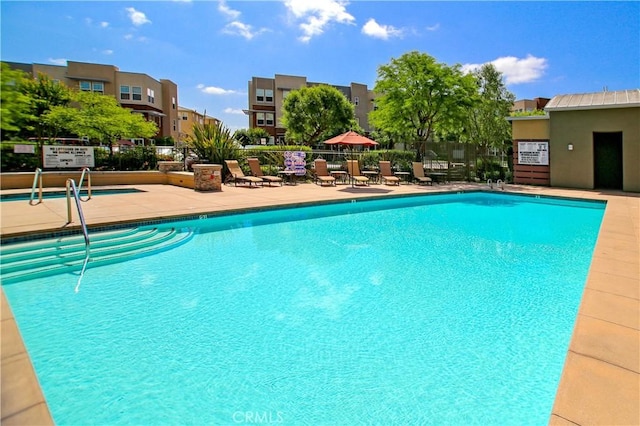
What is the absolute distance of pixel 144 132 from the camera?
18547 millimetres

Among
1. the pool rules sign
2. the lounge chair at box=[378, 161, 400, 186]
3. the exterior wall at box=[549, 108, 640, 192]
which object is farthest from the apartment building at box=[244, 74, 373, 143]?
the exterior wall at box=[549, 108, 640, 192]

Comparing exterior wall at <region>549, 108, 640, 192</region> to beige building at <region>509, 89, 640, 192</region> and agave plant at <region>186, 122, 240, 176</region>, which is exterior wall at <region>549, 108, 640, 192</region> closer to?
beige building at <region>509, 89, 640, 192</region>

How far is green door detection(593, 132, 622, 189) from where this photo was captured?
1516 cm

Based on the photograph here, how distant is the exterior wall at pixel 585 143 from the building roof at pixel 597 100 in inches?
11.2

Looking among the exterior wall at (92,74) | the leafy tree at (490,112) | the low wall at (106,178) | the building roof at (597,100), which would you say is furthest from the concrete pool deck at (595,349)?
the exterior wall at (92,74)

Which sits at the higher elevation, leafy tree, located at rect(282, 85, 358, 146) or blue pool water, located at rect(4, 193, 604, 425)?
leafy tree, located at rect(282, 85, 358, 146)

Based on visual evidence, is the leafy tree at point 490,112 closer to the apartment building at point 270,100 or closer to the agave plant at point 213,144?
the agave plant at point 213,144

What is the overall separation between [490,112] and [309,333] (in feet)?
71.1

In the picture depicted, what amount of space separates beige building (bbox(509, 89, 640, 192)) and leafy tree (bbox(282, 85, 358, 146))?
21466 mm

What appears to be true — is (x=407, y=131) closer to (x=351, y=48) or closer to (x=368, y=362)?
(x=351, y=48)

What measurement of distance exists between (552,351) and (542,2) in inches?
558

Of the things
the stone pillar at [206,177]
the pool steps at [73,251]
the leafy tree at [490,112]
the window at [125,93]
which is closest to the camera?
the pool steps at [73,251]

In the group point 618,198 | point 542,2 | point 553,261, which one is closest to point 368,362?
point 553,261

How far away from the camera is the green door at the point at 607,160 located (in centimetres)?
1516
